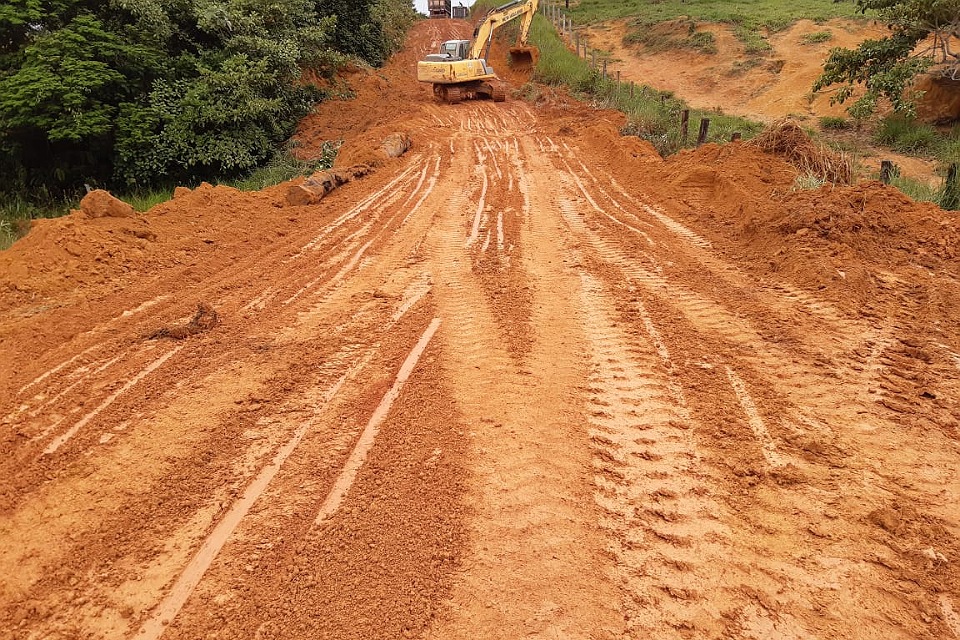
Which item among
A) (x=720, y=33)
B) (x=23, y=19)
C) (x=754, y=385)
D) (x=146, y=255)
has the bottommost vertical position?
(x=754, y=385)

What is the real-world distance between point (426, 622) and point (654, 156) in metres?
10.7

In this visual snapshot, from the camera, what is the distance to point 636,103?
51.0 ft

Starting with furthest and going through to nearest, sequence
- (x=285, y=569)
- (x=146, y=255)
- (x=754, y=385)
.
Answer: (x=146, y=255)
(x=754, y=385)
(x=285, y=569)

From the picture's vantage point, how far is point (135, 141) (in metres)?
10.5

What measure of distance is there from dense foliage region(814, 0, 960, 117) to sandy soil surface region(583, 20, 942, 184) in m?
1.98

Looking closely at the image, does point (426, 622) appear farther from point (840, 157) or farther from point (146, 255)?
point (840, 157)

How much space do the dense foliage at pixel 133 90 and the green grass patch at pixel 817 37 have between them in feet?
67.9

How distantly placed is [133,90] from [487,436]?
12.4 m

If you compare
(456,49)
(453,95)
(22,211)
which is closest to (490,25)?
(456,49)

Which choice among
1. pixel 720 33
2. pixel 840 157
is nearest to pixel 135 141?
pixel 840 157

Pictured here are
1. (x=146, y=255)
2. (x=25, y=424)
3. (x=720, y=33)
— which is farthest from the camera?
(x=720, y=33)

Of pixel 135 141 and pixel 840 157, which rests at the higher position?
pixel 135 141

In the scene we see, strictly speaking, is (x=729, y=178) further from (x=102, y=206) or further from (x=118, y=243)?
(x=102, y=206)

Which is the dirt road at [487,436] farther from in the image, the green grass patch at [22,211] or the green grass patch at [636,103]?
the green grass patch at [636,103]
